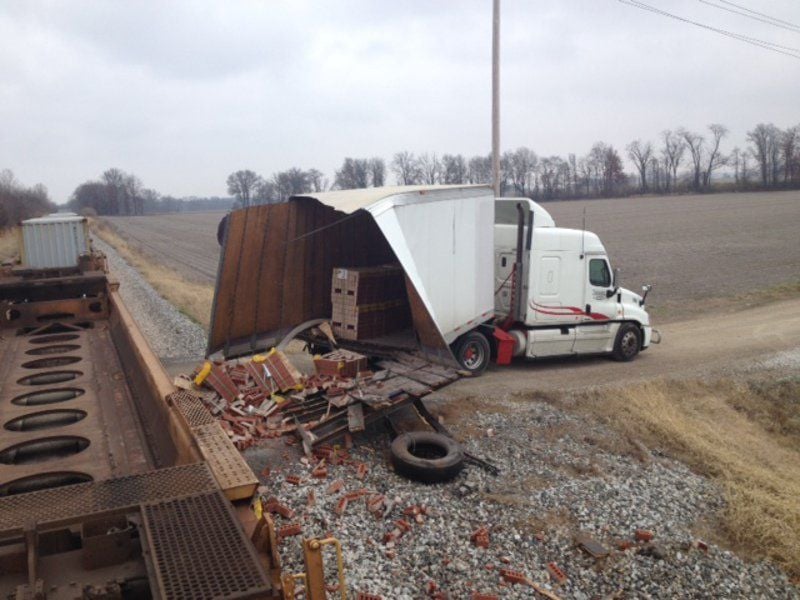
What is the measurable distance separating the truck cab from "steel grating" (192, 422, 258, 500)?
9.85 metres

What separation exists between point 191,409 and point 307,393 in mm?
4785

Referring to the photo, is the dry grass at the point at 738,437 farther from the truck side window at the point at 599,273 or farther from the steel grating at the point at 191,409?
the steel grating at the point at 191,409

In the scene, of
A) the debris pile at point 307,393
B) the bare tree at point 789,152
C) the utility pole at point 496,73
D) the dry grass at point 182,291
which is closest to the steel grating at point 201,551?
the debris pile at point 307,393

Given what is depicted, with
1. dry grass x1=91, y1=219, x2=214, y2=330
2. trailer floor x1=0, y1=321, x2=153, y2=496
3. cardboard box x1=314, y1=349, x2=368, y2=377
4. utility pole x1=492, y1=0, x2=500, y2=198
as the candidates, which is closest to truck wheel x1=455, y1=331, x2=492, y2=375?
cardboard box x1=314, y1=349, x2=368, y2=377

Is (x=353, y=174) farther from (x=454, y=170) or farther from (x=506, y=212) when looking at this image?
(x=506, y=212)

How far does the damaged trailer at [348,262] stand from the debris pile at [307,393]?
2.68ft

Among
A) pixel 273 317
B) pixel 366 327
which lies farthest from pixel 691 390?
pixel 273 317

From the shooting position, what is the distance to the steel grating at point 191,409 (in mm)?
4541

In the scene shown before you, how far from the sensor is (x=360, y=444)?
29.9 ft

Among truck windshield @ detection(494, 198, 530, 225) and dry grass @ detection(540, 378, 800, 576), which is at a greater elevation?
truck windshield @ detection(494, 198, 530, 225)

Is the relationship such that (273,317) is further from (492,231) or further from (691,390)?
(691,390)

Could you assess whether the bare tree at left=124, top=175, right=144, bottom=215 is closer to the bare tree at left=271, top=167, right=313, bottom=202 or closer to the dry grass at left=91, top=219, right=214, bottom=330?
the bare tree at left=271, top=167, right=313, bottom=202

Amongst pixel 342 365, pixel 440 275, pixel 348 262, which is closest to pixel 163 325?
pixel 348 262

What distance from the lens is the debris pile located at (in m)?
8.84
